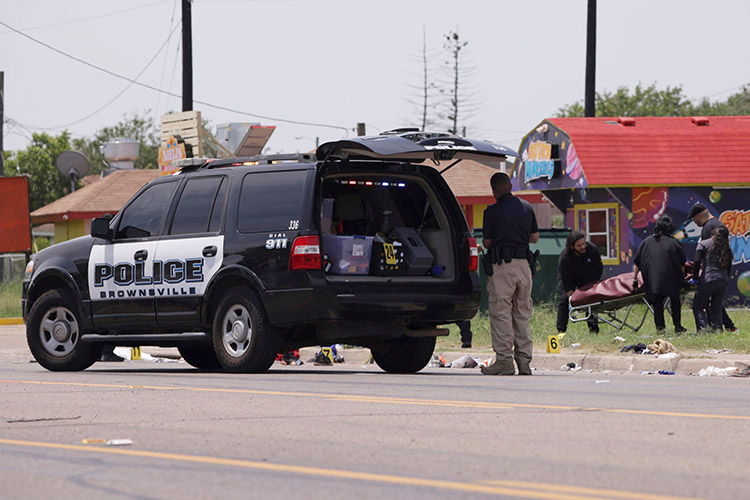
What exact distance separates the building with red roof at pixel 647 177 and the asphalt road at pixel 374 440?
1533 cm

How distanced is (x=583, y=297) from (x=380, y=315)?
278 inches

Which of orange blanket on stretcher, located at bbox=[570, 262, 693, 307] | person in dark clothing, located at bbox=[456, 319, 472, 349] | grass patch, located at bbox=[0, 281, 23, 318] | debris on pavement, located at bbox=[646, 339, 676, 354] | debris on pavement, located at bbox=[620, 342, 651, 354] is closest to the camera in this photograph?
debris on pavement, located at bbox=[646, 339, 676, 354]

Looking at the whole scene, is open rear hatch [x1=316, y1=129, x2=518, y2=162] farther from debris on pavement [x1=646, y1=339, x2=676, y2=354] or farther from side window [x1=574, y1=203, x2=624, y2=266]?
side window [x1=574, y1=203, x2=624, y2=266]

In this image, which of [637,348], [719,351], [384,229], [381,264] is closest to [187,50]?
[637,348]

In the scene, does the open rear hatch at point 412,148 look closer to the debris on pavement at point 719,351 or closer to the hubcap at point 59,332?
the hubcap at point 59,332

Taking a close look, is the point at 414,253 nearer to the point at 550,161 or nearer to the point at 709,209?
the point at 709,209

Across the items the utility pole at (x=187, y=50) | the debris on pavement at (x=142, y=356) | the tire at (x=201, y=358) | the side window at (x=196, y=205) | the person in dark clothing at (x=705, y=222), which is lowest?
the debris on pavement at (x=142, y=356)

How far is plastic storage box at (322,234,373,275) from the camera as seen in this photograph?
38.3ft

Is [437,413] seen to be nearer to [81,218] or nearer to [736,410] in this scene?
[736,410]

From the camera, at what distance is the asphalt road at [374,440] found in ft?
18.3

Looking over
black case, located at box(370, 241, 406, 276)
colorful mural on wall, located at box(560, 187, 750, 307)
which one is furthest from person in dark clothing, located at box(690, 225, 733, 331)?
colorful mural on wall, located at box(560, 187, 750, 307)

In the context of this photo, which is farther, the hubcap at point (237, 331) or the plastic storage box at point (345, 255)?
the hubcap at point (237, 331)

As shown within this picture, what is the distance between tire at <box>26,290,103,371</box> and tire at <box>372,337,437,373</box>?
2.89 metres

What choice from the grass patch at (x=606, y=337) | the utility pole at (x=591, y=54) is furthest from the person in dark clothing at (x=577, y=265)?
the utility pole at (x=591, y=54)
